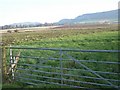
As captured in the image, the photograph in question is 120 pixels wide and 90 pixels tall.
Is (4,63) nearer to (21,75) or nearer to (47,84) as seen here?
(21,75)

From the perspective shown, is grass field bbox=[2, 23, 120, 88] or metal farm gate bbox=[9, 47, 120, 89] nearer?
metal farm gate bbox=[9, 47, 120, 89]

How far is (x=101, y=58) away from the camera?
44.7 feet

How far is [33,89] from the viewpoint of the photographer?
8227mm

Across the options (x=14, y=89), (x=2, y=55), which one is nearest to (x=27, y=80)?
(x=14, y=89)

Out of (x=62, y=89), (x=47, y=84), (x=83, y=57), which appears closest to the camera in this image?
(x=62, y=89)

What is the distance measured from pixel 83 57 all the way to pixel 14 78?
18.4 ft

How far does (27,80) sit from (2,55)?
1647mm

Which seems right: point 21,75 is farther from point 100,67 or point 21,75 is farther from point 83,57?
point 83,57

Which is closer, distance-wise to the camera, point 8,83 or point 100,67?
point 8,83

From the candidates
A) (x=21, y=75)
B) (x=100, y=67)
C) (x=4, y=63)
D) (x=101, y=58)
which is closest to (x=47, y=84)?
(x=21, y=75)

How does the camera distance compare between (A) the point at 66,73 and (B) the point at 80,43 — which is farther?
(B) the point at 80,43

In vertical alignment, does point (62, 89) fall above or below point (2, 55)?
below

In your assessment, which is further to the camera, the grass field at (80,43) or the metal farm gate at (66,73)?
the grass field at (80,43)

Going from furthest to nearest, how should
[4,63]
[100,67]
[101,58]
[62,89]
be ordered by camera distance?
[101,58] → [100,67] → [4,63] → [62,89]
